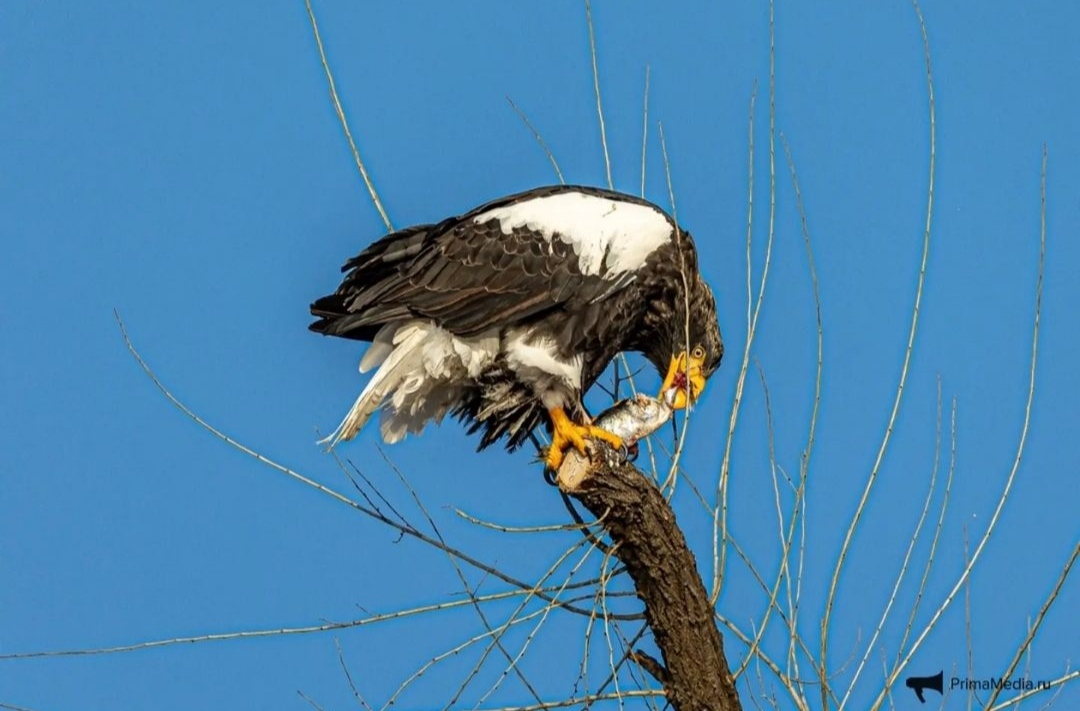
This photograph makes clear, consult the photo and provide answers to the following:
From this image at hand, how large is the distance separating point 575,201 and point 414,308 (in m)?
0.72

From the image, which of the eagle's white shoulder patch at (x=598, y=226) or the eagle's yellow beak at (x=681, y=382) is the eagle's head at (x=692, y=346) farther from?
the eagle's white shoulder patch at (x=598, y=226)

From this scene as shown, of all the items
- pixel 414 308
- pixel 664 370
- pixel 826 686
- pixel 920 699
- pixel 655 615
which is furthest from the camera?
pixel 664 370

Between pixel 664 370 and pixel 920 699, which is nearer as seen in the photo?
pixel 920 699

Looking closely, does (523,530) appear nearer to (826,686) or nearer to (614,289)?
(826,686)

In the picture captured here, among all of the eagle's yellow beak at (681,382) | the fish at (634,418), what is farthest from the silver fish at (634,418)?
the eagle's yellow beak at (681,382)

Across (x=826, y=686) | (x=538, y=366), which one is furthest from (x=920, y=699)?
(x=538, y=366)

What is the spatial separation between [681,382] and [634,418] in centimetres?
32

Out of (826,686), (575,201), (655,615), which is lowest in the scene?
(826,686)

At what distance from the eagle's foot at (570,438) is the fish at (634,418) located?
0.04 meters

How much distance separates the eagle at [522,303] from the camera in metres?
5.60

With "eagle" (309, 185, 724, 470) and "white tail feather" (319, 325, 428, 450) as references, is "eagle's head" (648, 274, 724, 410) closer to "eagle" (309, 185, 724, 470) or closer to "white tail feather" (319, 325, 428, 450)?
"eagle" (309, 185, 724, 470)

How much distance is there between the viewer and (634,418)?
557 cm

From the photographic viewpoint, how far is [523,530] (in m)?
4.42

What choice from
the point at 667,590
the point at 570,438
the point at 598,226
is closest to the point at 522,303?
the point at 598,226
